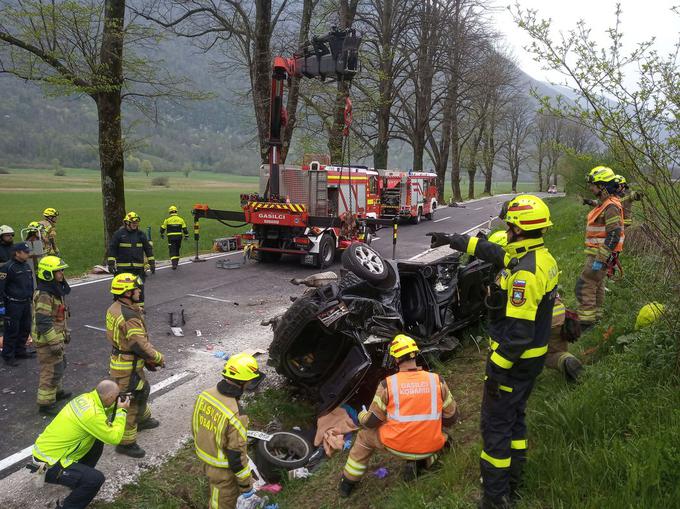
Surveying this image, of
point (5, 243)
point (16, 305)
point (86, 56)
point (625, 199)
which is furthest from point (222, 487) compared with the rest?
point (86, 56)

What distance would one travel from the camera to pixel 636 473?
2.79 m

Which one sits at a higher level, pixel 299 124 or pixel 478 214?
pixel 299 124

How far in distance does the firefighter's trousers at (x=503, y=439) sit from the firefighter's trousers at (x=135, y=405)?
3.10m

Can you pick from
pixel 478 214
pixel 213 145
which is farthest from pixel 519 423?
pixel 213 145

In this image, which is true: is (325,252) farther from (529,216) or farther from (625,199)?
(529,216)

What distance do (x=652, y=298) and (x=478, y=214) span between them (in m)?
22.6

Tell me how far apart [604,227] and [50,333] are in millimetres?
6464

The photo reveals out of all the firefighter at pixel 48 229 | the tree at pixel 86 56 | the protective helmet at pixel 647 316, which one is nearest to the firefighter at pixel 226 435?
the protective helmet at pixel 647 316

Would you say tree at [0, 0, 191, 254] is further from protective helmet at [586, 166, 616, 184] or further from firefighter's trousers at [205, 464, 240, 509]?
protective helmet at [586, 166, 616, 184]

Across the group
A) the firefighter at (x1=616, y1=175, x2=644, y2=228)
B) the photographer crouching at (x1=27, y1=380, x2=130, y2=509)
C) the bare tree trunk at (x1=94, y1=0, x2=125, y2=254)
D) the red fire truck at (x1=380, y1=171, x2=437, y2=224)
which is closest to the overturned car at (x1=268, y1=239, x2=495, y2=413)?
the photographer crouching at (x1=27, y1=380, x2=130, y2=509)

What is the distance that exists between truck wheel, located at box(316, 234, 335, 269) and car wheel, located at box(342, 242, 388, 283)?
724cm

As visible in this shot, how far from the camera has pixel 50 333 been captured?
5238 millimetres

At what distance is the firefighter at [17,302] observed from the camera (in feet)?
20.5

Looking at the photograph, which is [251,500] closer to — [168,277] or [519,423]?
[519,423]
